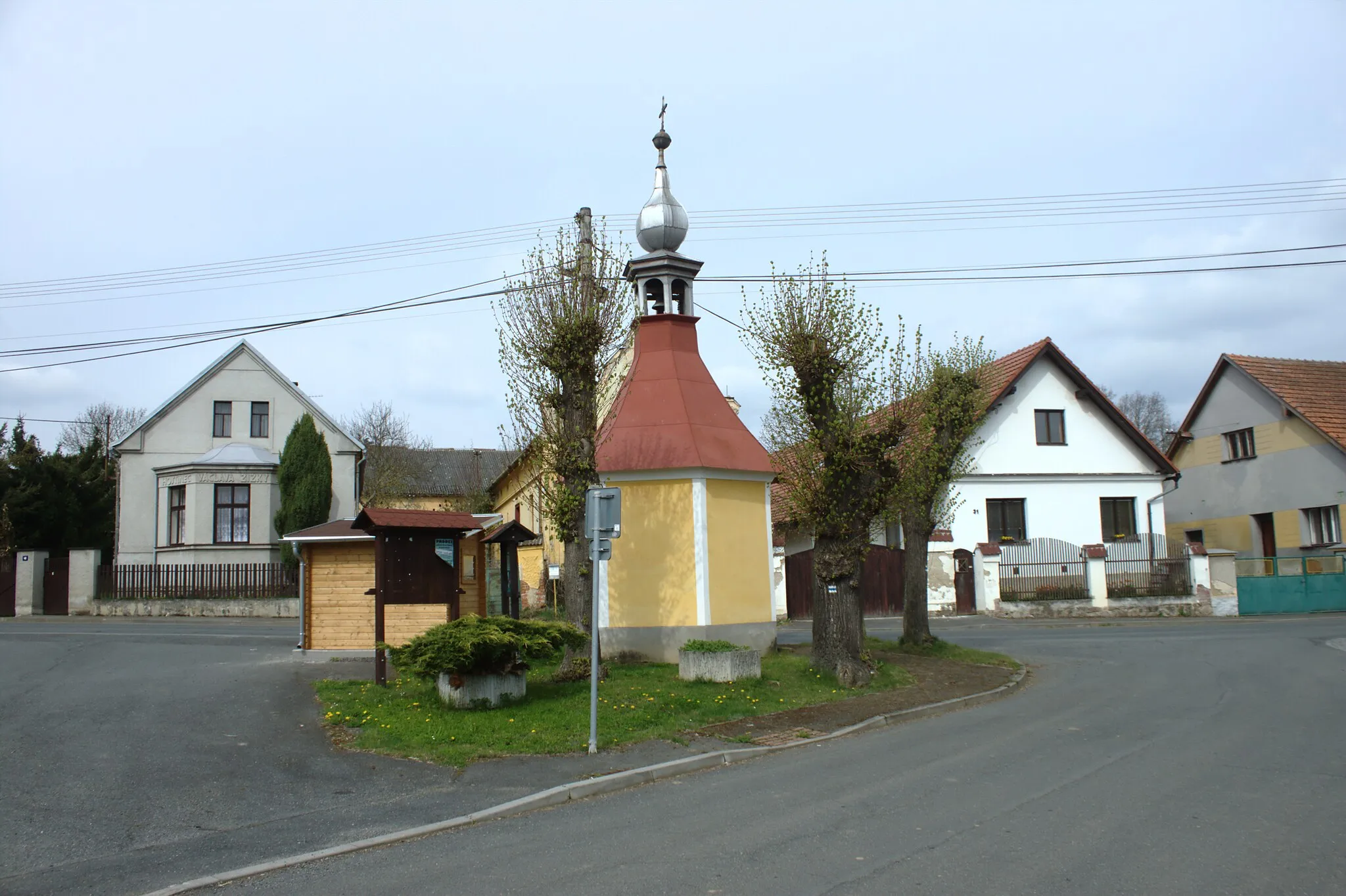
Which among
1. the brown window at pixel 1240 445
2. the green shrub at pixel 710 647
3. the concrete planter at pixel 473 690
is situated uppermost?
the brown window at pixel 1240 445

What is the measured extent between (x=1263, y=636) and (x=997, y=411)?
41.3 feet

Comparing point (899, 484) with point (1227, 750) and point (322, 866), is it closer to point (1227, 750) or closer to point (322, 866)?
point (1227, 750)

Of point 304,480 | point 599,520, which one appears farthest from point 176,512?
point 599,520

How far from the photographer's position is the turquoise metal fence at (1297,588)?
31875mm

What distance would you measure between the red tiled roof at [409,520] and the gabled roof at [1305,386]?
31.4 meters

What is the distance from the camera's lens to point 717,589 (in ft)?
58.5

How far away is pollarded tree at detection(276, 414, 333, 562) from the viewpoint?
3459 cm

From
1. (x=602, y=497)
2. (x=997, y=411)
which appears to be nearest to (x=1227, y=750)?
(x=602, y=497)

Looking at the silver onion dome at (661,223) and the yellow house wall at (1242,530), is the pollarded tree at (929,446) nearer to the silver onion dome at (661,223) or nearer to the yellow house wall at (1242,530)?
the silver onion dome at (661,223)

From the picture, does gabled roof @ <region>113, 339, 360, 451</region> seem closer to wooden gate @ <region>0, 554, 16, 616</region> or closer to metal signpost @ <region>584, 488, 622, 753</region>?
wooden gate @ <region>0, 554, 16, 616</region>

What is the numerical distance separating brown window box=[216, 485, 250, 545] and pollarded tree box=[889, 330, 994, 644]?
24940mm

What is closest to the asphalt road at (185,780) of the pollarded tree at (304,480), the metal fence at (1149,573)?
the pollarded tree at (304,480)

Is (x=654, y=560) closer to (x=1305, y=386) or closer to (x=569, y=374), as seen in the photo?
(x=569, y=374)

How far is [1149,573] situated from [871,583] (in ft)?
30.4
